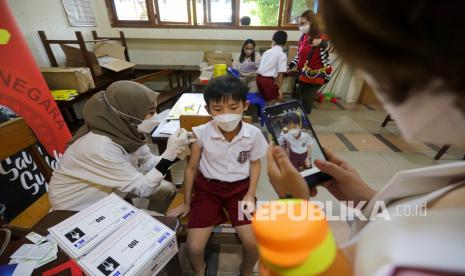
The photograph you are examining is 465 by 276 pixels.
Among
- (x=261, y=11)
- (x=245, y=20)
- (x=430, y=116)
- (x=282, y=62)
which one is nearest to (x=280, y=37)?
(x=282, y=62)

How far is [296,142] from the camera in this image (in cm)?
74

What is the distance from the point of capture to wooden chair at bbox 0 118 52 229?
43.9 inches

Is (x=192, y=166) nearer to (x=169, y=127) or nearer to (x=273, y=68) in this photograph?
(x=169, y=127)

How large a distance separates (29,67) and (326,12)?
2277 millimetres

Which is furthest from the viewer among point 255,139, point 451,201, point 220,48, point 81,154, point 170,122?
point 220,48

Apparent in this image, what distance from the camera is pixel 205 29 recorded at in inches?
154

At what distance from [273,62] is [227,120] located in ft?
6.88

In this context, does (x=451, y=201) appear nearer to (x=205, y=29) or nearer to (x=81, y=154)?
(x=81, y=154)

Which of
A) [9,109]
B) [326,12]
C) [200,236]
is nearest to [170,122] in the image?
[200,236]

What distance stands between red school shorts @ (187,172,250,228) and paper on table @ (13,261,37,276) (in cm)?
62

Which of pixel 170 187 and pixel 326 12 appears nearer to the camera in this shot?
pixel 326 12

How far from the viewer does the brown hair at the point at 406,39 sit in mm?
213

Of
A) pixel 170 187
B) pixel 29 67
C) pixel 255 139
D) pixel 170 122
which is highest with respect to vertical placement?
pixel 29 67

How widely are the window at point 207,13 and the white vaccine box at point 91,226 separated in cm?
400
